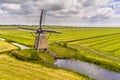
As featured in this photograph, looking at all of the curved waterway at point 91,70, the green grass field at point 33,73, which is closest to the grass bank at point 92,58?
the curved waterway at point 91,70

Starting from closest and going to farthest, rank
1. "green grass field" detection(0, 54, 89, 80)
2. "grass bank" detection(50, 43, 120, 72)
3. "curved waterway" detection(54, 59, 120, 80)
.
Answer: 1. "green grass field" detection(0, 54, 89, 80)
2. "curved waterway" detection(54, 59, 120, 80)
3. "grass bank" detection(50, 43, 120, 72)

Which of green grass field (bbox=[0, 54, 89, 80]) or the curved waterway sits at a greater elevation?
green grass field (bbox=[0, 54, 89, 80])

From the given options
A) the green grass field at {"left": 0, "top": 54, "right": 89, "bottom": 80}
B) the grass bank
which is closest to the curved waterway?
the grass bank

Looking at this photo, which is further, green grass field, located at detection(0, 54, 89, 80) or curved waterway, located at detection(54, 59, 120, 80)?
curved waterway, located at detection(54, 59, 120, 80)

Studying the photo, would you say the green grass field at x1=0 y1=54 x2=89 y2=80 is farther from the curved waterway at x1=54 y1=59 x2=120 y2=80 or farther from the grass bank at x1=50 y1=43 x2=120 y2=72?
the grass bank at x1=50 y1=43 x2=120 y2=72

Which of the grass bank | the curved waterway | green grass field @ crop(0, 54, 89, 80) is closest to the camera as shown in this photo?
green grass field @ crop(0, 54, 89, 80)

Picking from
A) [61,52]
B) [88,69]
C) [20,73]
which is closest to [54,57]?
[61,52]

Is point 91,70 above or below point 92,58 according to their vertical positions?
below

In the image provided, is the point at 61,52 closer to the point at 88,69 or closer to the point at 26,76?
the point at 88,69

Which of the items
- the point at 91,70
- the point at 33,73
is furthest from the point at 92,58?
the point at 33,73

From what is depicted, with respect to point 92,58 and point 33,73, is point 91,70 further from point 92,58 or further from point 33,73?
point 33,73
